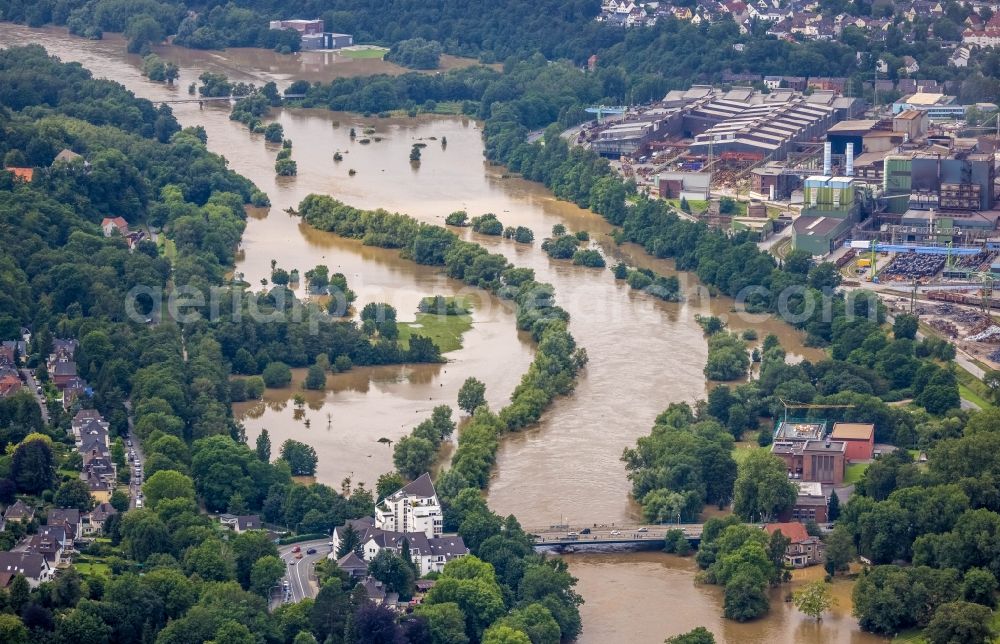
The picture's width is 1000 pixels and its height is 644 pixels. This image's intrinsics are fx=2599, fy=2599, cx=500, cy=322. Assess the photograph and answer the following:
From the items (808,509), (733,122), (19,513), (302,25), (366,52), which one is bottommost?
(808,509)

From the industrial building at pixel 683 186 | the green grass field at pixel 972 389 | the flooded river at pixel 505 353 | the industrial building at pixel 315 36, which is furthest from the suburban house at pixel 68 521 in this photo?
the industrial building at pixel 315 36

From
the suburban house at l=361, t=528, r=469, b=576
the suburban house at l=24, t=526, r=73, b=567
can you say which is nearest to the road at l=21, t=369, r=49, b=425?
the suburban house at l=24, t=526, r=73, b=567

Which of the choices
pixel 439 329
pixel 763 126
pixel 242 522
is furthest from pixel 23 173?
pixel 763 126

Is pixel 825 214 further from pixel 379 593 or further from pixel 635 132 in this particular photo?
pixel 379 593

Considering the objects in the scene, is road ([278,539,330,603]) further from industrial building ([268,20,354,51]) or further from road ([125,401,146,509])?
industrial building ([268,20,354,51])

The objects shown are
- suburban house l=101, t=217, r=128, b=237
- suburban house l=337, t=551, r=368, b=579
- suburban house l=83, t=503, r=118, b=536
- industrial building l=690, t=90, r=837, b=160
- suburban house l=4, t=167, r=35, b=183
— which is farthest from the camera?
industrial building l=690, t=90, r=837, b=160

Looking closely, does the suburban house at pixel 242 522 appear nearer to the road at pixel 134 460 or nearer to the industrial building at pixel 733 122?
the road at pixel 134 460
